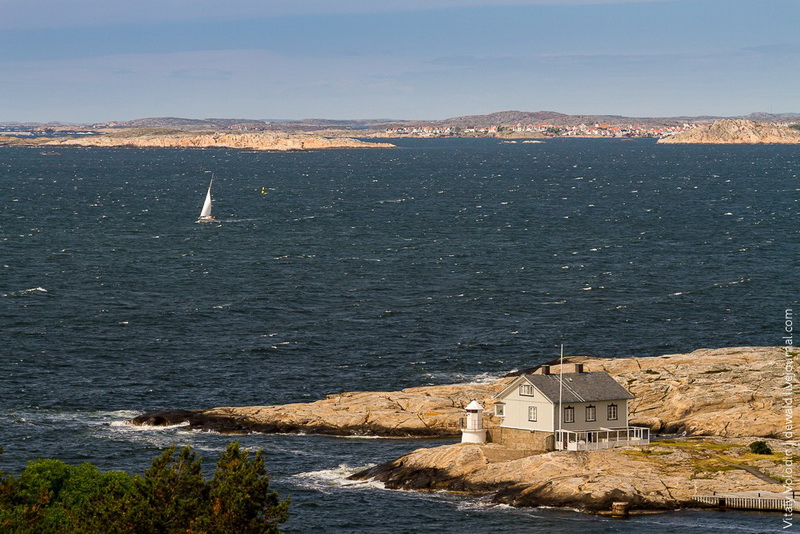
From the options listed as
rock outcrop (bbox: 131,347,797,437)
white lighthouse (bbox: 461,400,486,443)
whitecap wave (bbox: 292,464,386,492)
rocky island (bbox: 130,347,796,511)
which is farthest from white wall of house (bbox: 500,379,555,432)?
whitecap wave (bbox: 292,464,386,492)

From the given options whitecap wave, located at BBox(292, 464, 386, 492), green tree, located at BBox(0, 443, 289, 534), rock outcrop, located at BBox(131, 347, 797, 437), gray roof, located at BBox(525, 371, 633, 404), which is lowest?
whitecap wave, located at BBox(292, 464, 386, 492)

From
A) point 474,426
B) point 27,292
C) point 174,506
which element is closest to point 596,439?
point 474,426

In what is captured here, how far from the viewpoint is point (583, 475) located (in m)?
68.6

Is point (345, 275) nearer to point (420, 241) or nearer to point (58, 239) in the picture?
point (420, 241)

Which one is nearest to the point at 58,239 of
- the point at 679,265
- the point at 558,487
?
the point at 679,265

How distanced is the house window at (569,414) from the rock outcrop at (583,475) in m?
2.73

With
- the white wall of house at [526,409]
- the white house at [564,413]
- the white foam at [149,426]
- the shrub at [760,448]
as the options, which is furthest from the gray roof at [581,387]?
the white foam at [149,426]

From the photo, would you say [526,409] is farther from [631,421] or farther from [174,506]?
[174,506]

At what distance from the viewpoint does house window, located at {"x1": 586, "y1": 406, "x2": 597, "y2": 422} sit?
74.4 m

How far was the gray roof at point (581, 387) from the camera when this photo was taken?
7369cm

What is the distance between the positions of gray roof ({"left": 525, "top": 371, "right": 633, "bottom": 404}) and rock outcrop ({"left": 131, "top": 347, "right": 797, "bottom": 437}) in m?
3.00

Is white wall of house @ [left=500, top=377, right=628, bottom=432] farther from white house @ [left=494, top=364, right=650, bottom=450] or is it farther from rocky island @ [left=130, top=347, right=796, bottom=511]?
rocky island @ [left=130, top=347, right=796, bottom=511]

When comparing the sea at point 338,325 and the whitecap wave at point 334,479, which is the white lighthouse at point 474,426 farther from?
the whitecap wave at point 334,479

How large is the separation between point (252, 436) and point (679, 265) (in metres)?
86.5
